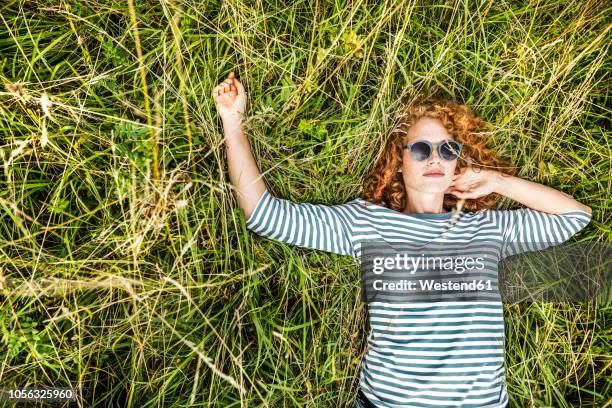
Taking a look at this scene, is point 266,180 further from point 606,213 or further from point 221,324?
point 606,213

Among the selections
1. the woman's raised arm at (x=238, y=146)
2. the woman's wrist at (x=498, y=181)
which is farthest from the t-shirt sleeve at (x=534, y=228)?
the woman's raised arm at (x=238, y=146)

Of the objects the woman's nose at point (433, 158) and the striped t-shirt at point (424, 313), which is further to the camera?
the woman's nose at point (433, 158)

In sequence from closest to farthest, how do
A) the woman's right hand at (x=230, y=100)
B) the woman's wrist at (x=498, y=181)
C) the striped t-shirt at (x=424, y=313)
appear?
1. the striped t-shirt at (x=424, y=313)
2. the woman's right hand at (x=230, y=100)
3. the woman's wrist at (x=498, y=181)

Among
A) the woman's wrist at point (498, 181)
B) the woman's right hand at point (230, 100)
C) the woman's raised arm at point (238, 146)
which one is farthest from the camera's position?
the woman's wrist at point (498, 181)

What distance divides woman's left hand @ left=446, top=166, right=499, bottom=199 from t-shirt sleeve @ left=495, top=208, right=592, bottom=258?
15cm

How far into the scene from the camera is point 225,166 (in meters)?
2.47

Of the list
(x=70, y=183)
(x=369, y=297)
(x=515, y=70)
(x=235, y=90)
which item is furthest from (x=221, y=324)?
(x=515, y=70)

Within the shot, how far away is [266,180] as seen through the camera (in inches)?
99.9

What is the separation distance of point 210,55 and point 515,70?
1797 mm

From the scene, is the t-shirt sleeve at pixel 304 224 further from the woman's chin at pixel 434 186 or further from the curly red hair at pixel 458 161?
the woman's chin at pixel 434 186

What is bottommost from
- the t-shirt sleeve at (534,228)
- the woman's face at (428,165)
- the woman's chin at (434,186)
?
the t-shirt sleeve at (534,228)

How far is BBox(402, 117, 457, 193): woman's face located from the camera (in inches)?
91.7

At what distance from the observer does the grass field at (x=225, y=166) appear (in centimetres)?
231

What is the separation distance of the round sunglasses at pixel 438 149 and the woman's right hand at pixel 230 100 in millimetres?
962
